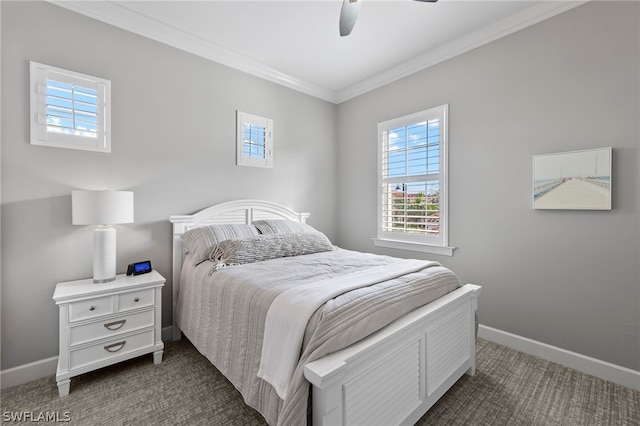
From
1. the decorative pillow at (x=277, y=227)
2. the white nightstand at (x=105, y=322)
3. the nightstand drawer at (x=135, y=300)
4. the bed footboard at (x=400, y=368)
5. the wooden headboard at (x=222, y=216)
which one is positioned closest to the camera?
the bed footboard at (x=400, y=368)

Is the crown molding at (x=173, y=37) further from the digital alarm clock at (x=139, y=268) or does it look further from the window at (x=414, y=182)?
the digital alarm clock at (x=139, y=268)

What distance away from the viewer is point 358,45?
9.52ft

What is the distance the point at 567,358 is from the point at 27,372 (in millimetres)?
3987

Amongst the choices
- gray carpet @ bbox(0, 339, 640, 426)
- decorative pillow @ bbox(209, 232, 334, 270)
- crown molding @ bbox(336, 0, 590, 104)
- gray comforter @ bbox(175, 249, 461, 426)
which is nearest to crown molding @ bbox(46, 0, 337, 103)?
crown molding @ bbox(336, 0, 590, 104)

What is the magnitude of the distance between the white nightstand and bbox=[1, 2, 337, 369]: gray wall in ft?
1.05

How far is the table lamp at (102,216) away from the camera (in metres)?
2.01

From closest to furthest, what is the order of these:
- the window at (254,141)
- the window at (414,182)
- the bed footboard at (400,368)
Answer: the bed footboard at (400,368), the window at (414,182), the window at (254,141)

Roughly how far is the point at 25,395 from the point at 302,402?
203 centimetres

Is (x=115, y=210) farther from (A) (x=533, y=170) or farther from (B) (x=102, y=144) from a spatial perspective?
(A) (x=533, y=170)

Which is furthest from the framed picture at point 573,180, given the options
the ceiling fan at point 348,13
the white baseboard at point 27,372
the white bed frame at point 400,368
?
the white baseboard at point 27,372

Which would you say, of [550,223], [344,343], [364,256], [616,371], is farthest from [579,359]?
[344,343]

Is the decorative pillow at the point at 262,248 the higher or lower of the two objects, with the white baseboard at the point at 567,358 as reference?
higher

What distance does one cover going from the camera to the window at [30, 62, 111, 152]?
208 centimetres

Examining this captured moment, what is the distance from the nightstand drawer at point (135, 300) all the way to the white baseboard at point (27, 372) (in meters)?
0.71
